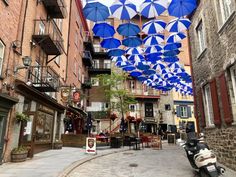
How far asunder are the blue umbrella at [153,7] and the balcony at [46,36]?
19.6 ft

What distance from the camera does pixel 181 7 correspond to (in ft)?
29.2

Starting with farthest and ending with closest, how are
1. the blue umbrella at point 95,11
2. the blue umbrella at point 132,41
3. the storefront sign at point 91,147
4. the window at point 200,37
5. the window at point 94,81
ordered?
the window at point 94,81, the storefront sign at point 91,147, the window at point 200,37, the blue umbrella at point 132,41, the blue umbrella at point 95,11

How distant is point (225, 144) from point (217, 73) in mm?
2887

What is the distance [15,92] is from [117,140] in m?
10.3

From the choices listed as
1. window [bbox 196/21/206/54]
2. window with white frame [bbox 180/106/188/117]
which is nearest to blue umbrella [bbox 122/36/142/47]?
window [bbox 196/21/206/54]

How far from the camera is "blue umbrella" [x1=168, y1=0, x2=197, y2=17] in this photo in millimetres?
8734

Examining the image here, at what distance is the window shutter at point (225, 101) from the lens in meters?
8.06

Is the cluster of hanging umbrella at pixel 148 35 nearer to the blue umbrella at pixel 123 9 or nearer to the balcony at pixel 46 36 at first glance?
the blue umbrella at pixel 123 9

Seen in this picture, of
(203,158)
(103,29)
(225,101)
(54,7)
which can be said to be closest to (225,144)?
(225,101)

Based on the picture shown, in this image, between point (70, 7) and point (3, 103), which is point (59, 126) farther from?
point (70, 7)

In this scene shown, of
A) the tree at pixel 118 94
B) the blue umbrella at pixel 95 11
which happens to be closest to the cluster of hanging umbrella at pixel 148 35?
the blue umbrella at pixel 95 11

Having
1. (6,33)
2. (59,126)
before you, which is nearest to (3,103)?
(6,33)

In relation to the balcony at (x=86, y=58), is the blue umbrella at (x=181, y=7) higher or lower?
lower

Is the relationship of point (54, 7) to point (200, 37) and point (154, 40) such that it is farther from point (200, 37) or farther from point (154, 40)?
point (200, 37)
